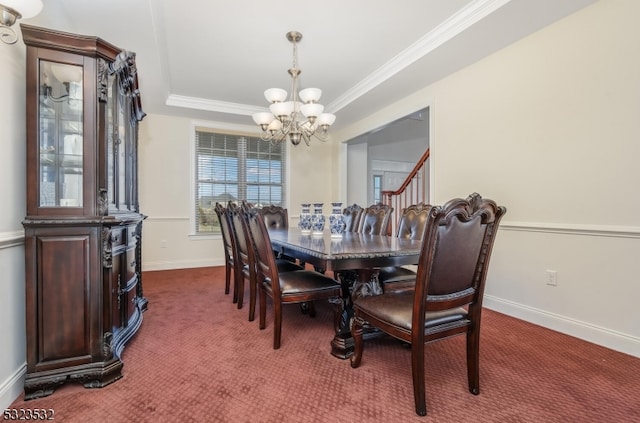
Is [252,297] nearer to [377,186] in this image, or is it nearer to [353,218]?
[353,218]

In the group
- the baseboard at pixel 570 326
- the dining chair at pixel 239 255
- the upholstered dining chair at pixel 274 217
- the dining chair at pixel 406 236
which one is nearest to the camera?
the baseboard at pixel 570 326

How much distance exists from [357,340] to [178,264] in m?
4.02

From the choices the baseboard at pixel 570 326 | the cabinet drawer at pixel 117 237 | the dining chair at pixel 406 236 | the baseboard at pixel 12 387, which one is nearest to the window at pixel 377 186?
the dining chair at pixel 406 236

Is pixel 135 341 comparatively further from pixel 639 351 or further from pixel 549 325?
pixel 639 351

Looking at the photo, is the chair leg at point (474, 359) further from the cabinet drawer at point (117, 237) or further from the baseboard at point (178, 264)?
the baseboard at point (178, 264)

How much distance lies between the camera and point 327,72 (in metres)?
3.68

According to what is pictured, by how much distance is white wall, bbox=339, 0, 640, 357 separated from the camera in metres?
2.07

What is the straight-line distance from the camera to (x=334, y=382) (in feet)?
5.45

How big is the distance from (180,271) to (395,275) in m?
3.56

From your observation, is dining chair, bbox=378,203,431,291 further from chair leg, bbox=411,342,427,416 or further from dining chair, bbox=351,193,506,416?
chair leg, bbox=411,342,427,416

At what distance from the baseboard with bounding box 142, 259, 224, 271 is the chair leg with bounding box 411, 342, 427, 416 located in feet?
14.4

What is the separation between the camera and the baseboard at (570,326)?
80.0 inches

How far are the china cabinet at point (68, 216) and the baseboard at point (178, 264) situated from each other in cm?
324

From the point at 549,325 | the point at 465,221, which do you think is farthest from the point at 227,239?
the point at 549,325
